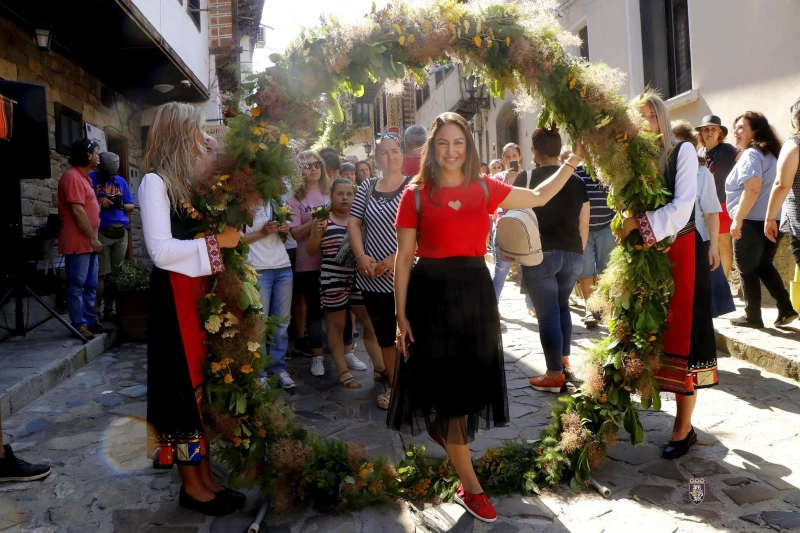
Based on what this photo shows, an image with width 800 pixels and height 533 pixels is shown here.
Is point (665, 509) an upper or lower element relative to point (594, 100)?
lower

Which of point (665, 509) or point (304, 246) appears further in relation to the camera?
point (304, 246)

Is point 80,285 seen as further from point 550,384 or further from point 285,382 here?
→ point 550,384

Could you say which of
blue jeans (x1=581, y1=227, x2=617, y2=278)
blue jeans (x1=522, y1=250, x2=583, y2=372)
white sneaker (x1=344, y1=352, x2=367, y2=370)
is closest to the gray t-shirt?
blue jeans (x1=581, y1=227, x2=617, y2=278)

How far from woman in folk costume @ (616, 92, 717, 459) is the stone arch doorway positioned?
47.0ft

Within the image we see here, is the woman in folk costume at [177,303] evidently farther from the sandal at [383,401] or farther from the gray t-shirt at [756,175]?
the gray t-shirt at [756,175]

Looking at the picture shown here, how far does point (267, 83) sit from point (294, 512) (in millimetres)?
2223

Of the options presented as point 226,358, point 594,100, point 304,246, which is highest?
point 594,100

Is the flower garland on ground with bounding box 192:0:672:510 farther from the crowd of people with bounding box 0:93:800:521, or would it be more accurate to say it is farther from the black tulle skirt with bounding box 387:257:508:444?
the black tulle skirt with bounding box 387:257:508:444

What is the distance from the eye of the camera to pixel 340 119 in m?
3.63

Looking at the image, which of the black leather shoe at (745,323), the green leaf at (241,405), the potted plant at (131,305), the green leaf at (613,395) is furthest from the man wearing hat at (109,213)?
the black leather shoe at (745,323)

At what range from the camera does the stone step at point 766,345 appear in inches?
212

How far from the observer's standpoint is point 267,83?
11.1ft

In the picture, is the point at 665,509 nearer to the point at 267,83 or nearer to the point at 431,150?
the point at 431,150

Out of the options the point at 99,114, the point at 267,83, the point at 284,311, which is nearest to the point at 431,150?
the point at 267,83
